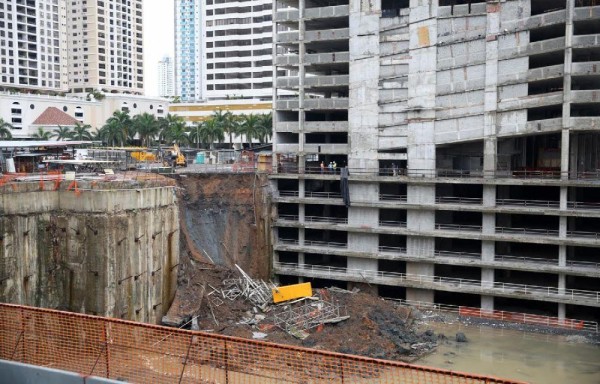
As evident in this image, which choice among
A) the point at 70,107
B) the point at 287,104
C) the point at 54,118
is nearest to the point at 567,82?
the point at 287,104

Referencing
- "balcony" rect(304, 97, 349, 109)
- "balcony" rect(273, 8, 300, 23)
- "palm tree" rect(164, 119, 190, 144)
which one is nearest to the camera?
"balcony" rect(304, 97, 349, 109)

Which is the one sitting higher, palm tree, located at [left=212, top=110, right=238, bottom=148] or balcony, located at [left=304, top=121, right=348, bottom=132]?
palm tree, located at [left=212, top=110, right=238, bottom=148]

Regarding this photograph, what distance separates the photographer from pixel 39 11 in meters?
123

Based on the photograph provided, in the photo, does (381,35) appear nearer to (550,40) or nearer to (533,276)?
(550,40)

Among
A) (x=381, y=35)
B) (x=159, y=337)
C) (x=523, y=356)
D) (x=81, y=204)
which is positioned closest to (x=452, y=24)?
(x=381, y=35)

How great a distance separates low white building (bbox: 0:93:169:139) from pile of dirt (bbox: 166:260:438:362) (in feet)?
197

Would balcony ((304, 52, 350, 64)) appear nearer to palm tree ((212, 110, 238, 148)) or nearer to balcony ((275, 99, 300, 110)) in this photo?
balcony ((275, 99, 300, 110))

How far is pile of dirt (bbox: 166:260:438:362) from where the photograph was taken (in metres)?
37.5

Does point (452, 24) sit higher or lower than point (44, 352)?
higher

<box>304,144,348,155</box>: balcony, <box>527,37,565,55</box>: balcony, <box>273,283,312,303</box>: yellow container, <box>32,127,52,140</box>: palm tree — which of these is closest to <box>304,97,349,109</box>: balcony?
<box>304,144,348,155</box>: balcony

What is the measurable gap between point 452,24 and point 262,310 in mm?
24597

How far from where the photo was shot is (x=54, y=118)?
309 feet

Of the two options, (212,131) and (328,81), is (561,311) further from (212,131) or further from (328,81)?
(212,131)

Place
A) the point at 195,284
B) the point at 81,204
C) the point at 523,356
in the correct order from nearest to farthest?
the point at 81,204 → the point at 523,356 → the point at 195,284
